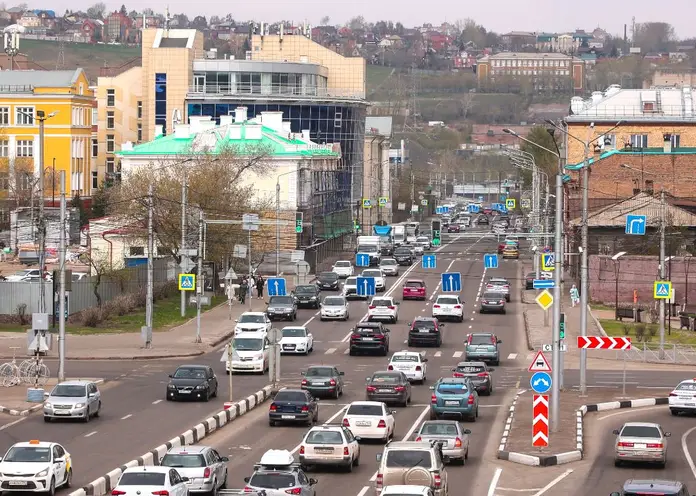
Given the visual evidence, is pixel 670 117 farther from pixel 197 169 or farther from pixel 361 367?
pixel 361 367

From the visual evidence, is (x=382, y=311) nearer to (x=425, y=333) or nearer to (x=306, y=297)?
(x=306, y=297)

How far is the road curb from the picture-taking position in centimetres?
3138

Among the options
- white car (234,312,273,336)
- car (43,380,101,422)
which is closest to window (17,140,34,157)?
white car (234,312,273,336)

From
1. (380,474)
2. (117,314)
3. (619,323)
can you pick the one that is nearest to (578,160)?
(619,323)

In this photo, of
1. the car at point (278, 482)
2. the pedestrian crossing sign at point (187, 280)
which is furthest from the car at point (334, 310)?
the car at point (278, 482)

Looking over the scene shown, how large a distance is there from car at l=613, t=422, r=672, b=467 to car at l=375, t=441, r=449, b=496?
740 centimetres

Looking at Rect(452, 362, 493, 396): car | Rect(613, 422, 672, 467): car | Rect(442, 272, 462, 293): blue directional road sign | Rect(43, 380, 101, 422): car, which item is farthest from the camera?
Rect(442, 272, 462, 293): blue directional road sign

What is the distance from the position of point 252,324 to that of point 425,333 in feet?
26.0

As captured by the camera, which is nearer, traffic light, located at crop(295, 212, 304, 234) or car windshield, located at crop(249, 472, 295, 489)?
car windshield, located at crop(249, 472, 295, 489)

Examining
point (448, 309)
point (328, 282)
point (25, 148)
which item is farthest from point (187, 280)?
point (25, 148)

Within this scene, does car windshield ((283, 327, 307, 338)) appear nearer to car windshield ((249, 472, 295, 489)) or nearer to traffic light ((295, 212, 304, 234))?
traffic light ((295, 212, 304, 234))

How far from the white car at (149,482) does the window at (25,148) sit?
118 metres

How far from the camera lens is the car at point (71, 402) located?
4303 centimetres

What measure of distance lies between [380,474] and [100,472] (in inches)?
298
